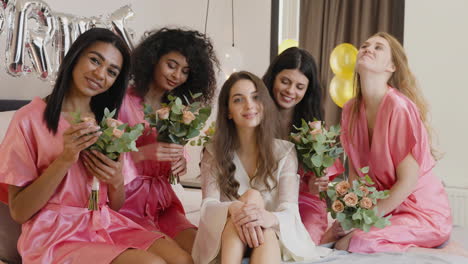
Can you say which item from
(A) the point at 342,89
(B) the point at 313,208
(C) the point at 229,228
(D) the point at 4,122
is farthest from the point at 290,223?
(A) the point at 342,89

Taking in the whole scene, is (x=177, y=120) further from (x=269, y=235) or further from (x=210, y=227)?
(x=269, y=235)

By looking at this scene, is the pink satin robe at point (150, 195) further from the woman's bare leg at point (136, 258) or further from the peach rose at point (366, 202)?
the peach rose at point (366, 202)

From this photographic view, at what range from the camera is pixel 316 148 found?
254 centimetres

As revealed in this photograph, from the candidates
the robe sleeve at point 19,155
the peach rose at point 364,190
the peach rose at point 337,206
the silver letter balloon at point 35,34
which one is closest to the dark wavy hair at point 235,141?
the peach rose at point 337,206

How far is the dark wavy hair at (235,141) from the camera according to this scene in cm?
249

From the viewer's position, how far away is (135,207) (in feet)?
8.82

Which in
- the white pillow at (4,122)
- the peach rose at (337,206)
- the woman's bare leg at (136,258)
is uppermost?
the white pillow at (4,122)

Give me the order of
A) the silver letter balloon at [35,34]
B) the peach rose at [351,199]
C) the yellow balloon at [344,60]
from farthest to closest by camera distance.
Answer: the yellow balloon at [344,60] < the silver letter balloon at [35,34] < the peach rose at [351,199]

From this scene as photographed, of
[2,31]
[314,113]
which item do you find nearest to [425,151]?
[314,113]

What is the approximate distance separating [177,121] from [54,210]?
709 mm

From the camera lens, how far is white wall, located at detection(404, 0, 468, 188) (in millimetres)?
4500

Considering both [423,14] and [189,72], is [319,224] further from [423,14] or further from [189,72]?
[423,14]

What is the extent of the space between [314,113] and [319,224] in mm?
668

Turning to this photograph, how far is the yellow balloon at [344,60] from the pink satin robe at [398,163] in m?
1.79
